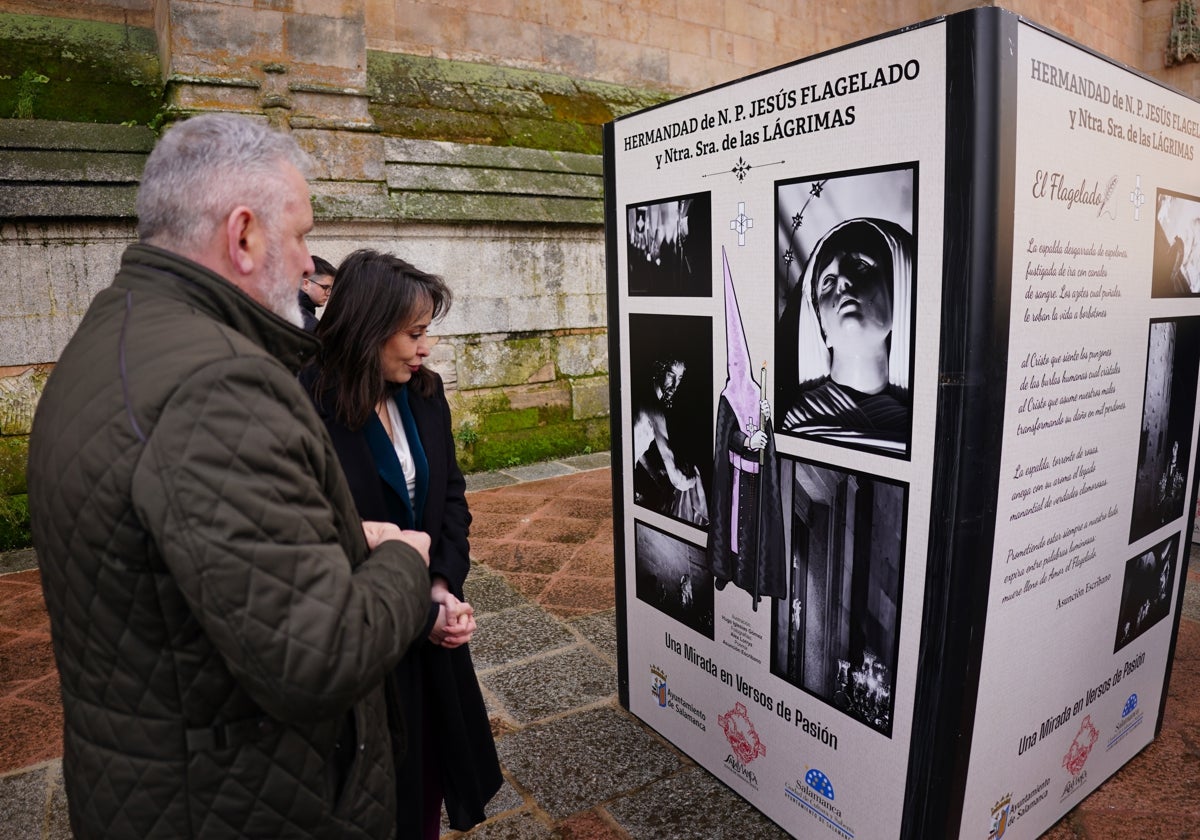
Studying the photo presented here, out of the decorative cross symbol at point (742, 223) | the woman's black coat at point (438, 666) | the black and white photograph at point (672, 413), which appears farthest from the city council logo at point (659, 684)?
the decorative cross symbol at point (742, 223)

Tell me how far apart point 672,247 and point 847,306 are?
28.0 inches

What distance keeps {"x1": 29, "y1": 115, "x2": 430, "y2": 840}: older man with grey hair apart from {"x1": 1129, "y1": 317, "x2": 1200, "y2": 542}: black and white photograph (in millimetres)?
2154

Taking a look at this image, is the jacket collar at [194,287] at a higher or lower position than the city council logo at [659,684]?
higher

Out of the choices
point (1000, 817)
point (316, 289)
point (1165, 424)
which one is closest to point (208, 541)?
point (1000, 817)

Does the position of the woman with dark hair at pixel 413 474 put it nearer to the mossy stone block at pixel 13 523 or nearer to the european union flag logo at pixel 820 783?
the european union flag logo at pixel 820 783

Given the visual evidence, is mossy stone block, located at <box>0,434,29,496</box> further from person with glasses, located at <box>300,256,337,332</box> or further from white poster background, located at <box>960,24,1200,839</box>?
white poster background, located at <box>960,24,1200,839</box>

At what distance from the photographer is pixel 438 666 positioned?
1998mm

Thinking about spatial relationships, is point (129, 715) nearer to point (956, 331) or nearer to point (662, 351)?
point (956, 331)

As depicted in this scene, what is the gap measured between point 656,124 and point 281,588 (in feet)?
6.37

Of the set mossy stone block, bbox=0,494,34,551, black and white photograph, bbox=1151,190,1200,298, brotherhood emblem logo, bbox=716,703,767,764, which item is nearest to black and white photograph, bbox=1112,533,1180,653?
black and white photograph, bbox=1151,190,1200,298

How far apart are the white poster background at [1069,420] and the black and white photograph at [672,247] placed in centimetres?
87

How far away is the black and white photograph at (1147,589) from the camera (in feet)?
8.29

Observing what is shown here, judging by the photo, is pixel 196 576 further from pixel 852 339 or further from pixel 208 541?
pixel 852 339

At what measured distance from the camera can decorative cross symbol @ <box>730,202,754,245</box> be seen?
2270mm
